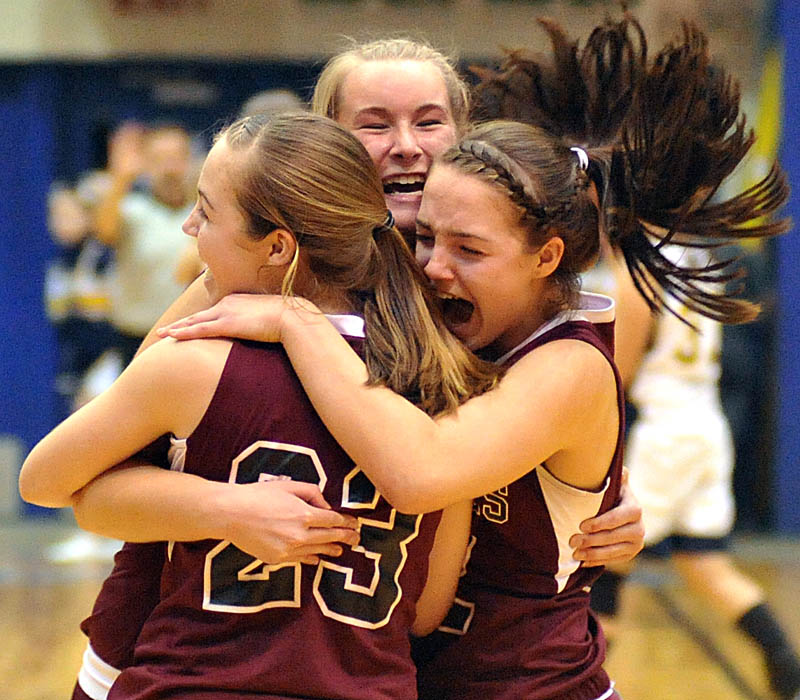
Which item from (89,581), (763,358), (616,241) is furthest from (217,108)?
(616,241)

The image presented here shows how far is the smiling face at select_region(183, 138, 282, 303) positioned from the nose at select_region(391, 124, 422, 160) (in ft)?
1.32

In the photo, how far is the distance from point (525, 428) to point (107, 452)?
53 cm

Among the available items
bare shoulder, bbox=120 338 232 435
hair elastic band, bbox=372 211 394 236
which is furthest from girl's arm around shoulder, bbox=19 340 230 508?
Result: hair elastic band, bbox=372 211 394 236

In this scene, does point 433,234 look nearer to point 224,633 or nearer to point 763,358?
point 224,633

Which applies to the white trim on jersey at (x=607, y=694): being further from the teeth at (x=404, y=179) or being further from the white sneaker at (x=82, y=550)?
the white sneaker at (x=82, y=550)

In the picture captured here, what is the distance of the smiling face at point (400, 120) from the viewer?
1.91m

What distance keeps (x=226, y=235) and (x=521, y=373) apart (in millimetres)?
426

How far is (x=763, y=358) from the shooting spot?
6184 mm

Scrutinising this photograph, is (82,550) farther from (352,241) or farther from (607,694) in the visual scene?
(352,241)

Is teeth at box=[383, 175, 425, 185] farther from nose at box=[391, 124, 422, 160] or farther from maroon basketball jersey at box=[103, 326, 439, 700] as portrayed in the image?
maroon basketball jersey at box=[103, 326, 439, 700]

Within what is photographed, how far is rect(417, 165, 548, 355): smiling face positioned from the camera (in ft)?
5.33

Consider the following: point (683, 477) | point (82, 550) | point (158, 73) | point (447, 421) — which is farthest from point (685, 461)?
point (158, 73)

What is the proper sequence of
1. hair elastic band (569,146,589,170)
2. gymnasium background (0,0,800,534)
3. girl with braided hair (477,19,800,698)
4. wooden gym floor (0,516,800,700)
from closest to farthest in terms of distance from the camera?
hair elastic band (569,146,589,170) → girl with braided hair (477,19,800,698) → wooden gym floor (0,516,800,700) → gymnasium background (0,0,800,534)

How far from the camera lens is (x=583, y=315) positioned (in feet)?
5.59
